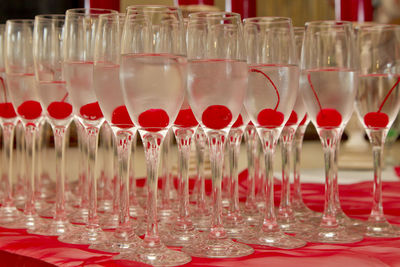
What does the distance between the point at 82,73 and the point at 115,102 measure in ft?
0.32

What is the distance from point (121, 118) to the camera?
0.86m

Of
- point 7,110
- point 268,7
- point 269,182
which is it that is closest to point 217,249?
point 269,182

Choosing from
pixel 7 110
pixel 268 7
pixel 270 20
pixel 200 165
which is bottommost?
pixel 200 165

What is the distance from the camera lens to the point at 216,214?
834 millimetres

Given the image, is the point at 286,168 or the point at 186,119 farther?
the point at 286,168

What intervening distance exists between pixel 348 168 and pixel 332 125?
112 centimetres

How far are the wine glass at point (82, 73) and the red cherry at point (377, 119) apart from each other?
1.36ft

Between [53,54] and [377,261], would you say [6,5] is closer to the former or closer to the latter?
[53,54]

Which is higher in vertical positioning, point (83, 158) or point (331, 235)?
point (83, 158)

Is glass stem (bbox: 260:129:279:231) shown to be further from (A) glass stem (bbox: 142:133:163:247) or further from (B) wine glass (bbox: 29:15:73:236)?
(B) wine glass (bbox: 29:15:73:236)

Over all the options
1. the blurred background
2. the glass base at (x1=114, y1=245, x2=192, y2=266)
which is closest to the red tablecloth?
the glass base at (x1=114, y1=245, x2=192, y2=266)

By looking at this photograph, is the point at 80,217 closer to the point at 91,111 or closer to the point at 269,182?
the point at 91,111

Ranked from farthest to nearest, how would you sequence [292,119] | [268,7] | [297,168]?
[268,7] → [297,168] → [292,119]

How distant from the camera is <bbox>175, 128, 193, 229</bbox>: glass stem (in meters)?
0.95
